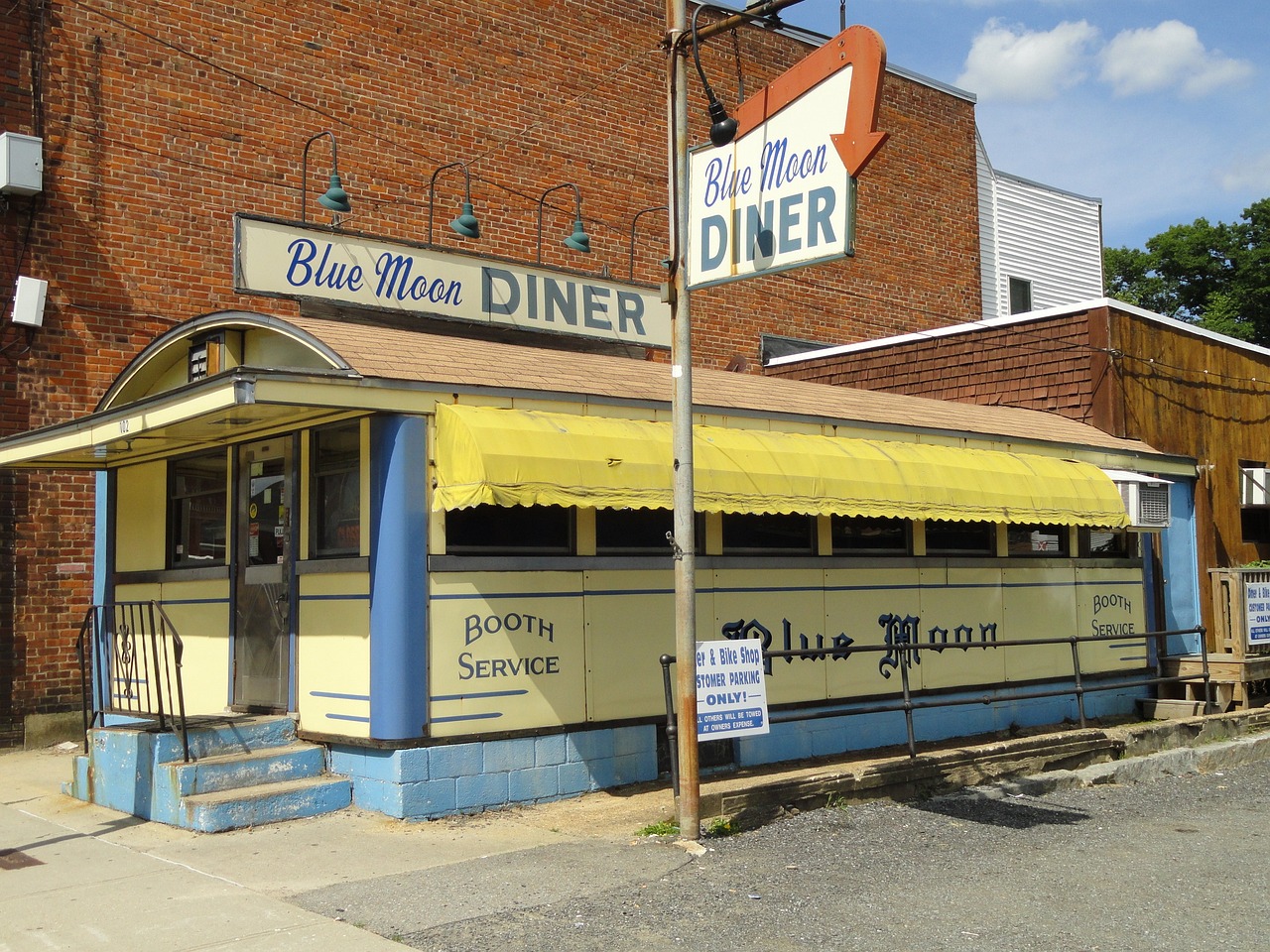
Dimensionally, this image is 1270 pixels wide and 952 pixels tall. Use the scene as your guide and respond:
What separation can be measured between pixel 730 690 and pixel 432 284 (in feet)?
18.7

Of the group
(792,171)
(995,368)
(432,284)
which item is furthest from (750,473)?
(995,368)

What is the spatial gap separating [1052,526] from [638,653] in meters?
6.03

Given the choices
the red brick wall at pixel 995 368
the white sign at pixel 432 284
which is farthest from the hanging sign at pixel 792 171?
the red brick wall at pixel 995 368

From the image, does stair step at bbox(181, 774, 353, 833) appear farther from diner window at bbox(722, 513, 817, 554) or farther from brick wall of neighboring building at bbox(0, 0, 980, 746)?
brick wall of neighboring building at bbox(0, 0, 980, 746)

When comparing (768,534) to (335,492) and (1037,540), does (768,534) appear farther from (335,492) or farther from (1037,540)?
(1037,540)

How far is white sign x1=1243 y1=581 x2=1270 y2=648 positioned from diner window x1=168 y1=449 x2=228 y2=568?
11.2 m

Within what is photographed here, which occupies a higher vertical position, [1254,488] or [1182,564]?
[1254,488]

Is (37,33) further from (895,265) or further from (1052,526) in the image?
(895,265)

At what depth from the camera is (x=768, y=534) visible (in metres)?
11.0

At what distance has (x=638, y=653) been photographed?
9.84 m

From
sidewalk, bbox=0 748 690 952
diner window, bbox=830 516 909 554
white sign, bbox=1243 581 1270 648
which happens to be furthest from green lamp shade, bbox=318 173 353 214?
white sign, bbox=1243 581 1270 648

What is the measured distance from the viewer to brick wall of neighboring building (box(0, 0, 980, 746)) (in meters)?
12.9

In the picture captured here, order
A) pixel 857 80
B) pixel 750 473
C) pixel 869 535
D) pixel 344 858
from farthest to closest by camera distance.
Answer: pixel 869 535 < pixel 750 473 < pixel 857 80 < pixel 344 858

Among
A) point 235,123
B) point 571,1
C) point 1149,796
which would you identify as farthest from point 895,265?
point 1149,796
